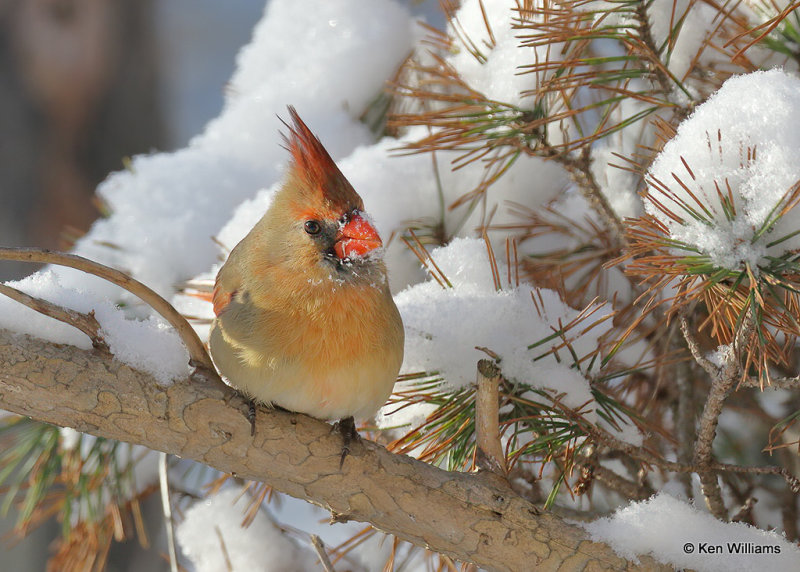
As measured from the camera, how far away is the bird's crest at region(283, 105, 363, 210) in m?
1.11

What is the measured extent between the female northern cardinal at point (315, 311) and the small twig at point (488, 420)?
121mm

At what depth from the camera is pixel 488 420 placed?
1.09 metres

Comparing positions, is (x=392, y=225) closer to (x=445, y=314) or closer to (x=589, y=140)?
(x=445, y=314)

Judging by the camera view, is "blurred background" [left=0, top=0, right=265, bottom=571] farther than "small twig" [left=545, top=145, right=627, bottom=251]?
Yes

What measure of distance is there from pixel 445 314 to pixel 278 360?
0.27 meters

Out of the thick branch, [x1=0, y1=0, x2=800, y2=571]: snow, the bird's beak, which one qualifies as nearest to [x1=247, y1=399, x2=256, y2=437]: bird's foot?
the thick branch

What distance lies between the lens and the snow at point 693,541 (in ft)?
3.45

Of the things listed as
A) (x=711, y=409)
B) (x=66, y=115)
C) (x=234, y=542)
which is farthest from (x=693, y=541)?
(x=66, y=115)

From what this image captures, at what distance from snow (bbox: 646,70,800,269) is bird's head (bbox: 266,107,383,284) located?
15.2 inches

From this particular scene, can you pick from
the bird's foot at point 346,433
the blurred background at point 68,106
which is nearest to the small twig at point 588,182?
the bird's foot at point 346,433

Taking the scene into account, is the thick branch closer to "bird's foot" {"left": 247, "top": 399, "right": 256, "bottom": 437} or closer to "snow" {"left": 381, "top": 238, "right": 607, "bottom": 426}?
"bird's foot" {"left": 247, "top": 399, "right": 256, "bottom": 437}

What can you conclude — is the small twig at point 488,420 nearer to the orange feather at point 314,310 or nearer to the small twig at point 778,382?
the orange feather at point 314,310

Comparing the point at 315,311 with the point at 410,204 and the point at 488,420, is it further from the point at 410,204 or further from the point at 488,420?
the point at 410,204

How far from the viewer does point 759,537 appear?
1069 millimetres
